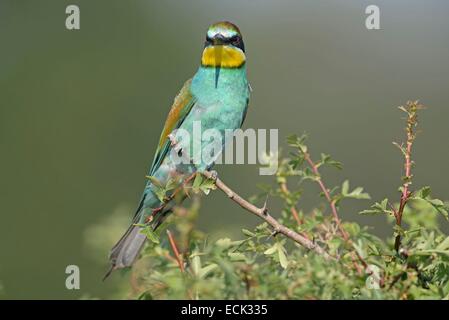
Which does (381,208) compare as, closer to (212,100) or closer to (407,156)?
(407,156)

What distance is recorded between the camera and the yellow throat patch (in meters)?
2.70

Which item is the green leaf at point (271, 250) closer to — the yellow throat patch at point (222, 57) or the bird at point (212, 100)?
the bird at point (212, 100)

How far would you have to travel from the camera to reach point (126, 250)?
71.2 inches

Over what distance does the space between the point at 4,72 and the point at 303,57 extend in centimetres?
221

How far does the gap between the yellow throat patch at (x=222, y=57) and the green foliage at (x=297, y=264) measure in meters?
1.33

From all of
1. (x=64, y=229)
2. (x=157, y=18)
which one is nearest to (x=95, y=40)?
(x=157, y=18)

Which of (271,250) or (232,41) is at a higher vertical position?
(232,41)

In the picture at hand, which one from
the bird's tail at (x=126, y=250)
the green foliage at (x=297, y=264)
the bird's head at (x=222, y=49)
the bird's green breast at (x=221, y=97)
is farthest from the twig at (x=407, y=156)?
the bird's head at (x=222, y=49)

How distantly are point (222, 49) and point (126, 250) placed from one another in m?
1.12

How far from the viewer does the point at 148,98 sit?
496 centimetres

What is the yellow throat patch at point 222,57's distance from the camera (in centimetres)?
270

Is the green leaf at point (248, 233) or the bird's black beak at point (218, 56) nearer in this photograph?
the green leaf at point (248, 233)

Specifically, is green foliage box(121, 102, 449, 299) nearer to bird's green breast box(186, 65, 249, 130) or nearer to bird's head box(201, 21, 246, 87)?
bird's green breast box(186, 65, 249, 130)

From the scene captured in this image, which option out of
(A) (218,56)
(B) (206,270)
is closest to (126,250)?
(B) (206,270)
